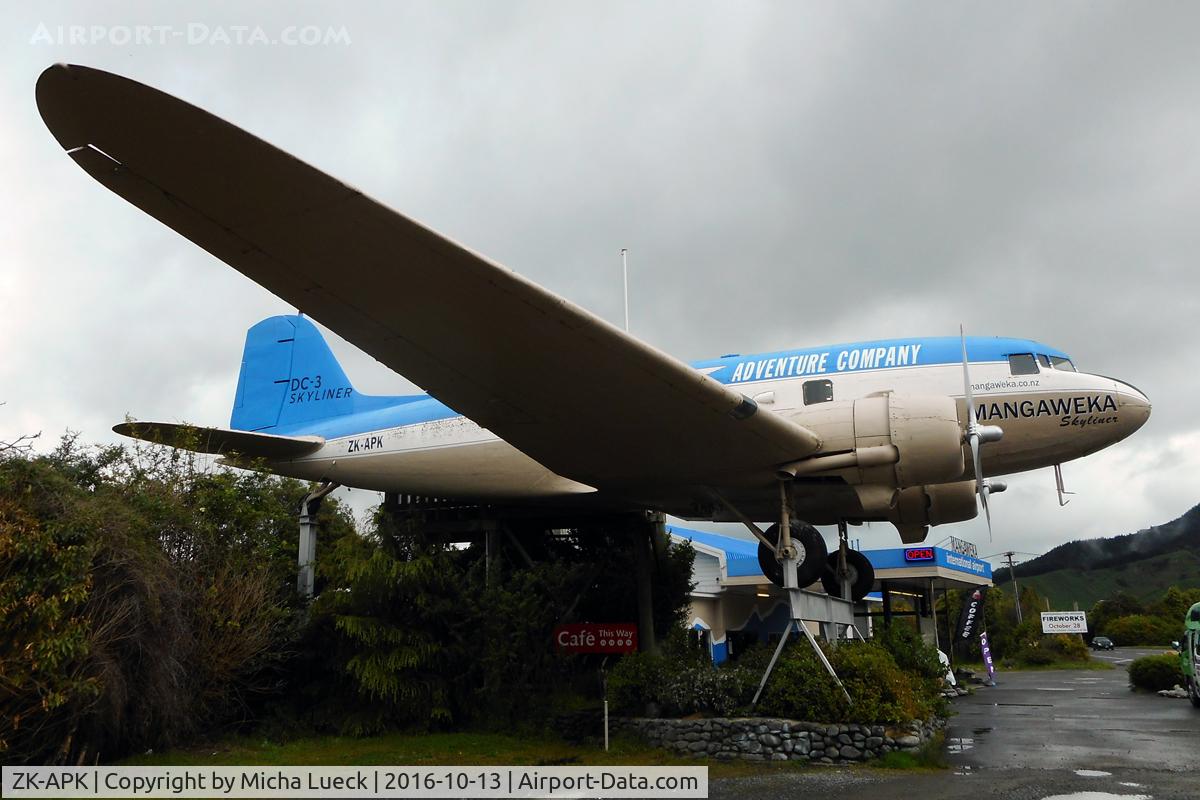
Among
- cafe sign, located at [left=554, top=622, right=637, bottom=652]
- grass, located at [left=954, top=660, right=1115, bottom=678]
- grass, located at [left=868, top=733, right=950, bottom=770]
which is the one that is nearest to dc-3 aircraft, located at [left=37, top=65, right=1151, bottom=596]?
cafe sign, located at [left=554, top=622, right=637, bottom=652]

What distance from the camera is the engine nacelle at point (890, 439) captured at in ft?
34.8

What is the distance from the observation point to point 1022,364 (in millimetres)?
12000

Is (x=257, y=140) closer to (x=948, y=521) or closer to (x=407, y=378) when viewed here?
(x=407, y=378)

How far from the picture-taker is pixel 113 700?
34.3 ft

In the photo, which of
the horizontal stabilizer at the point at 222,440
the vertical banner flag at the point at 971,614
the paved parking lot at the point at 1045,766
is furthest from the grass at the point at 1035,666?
the horizontal stabilizer at the point at 222,440

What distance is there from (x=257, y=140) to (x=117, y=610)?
7.16 m

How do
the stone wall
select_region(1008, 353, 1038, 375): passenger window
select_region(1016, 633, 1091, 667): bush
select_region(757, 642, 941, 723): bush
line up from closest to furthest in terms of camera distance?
the stone wall < select_region(757, 642, 941, 723): bush < select_region(1008, 353, 1038, 375): passenger window < select_region(1016, 633, 1091, 667): bush

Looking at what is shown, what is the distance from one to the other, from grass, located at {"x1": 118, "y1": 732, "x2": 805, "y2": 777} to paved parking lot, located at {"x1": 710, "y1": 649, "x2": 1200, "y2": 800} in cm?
122

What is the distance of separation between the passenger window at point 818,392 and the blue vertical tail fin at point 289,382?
8385 mm

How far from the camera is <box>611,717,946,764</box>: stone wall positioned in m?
10.3

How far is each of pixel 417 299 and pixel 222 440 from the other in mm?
8027

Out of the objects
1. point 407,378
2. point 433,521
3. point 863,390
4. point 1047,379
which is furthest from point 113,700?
point 1047,379

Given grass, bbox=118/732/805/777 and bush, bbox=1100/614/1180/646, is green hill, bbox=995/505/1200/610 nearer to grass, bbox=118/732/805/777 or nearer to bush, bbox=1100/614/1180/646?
bush, bbox=1100/614/1180/646

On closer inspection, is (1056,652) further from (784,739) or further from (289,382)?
(289,382)
